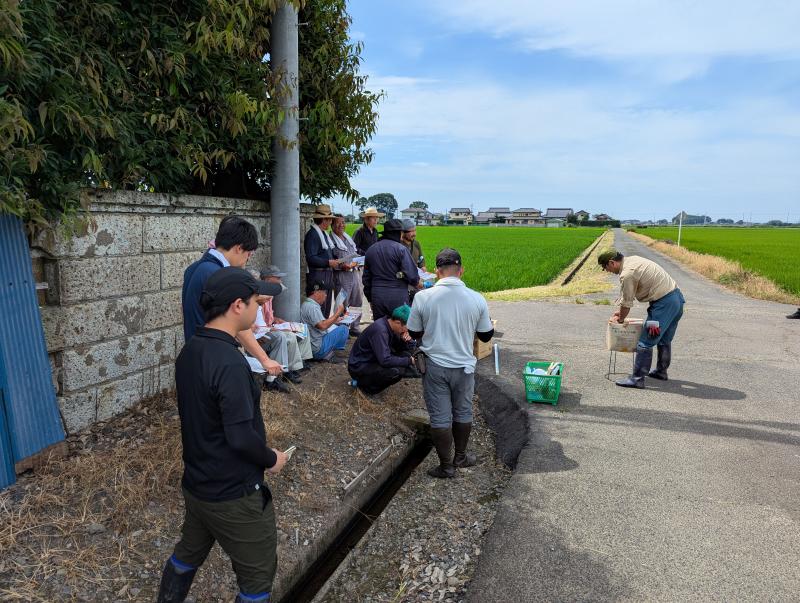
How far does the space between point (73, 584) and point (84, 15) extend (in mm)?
4121

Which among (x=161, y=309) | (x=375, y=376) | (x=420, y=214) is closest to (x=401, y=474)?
(x=375, y=376)

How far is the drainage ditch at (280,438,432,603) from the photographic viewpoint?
353 cm

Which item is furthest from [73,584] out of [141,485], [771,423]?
[771,423]

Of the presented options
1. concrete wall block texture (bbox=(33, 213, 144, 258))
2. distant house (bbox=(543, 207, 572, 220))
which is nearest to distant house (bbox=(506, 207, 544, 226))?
distant house (bbox=(543, 207, 572, 220))

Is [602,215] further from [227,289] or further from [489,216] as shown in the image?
[227,289]

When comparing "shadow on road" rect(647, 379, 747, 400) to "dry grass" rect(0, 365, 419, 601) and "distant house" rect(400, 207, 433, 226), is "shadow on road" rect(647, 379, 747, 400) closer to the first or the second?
"dry grass" rect(0, 365, 419, 601)

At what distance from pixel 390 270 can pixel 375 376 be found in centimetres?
149

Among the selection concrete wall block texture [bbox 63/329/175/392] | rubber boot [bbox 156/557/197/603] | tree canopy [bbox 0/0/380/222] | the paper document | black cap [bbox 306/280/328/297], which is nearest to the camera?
rubber boot [bbox 156/557/197/603]

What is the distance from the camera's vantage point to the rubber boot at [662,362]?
6711mm

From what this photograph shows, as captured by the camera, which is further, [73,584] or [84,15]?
[84,15]

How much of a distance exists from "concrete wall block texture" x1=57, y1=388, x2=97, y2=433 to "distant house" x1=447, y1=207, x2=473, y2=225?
137m

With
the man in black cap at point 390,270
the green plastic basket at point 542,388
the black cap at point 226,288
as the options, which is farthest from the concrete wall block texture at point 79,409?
the green plastic basket at point 542,388

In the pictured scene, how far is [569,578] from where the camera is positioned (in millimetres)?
3121

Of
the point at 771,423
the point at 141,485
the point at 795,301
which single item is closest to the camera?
the point at 141,485
